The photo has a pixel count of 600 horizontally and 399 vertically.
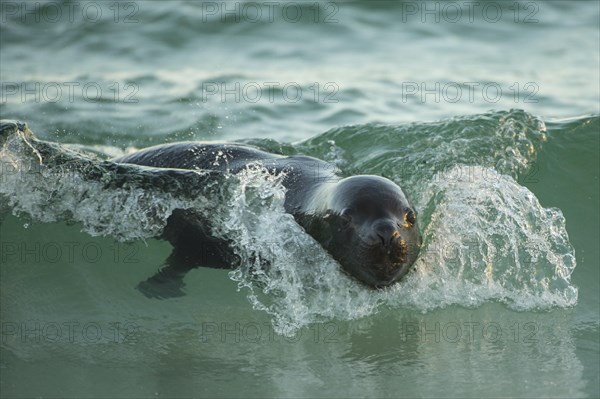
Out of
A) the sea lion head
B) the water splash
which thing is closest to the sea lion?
the sea lion head

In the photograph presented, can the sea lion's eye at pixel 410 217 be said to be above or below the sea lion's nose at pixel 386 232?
below

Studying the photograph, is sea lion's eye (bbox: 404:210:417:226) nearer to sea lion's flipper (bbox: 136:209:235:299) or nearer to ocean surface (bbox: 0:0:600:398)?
ocean surface (bbox: 0:0:600:398)

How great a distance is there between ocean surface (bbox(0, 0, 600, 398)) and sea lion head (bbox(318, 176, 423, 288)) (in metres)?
0.25

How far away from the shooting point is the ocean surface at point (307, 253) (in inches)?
254

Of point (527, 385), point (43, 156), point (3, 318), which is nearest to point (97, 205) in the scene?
point (43, 156)

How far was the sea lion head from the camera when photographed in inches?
241

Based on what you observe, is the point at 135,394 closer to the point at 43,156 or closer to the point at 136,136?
the point at 43,156

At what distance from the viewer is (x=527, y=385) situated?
6141mm

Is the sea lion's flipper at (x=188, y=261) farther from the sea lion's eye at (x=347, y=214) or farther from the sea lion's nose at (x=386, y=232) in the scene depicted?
the sea lion's nose at (x=386, y=232)

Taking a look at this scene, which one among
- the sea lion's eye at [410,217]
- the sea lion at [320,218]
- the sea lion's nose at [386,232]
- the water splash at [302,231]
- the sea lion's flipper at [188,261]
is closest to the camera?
the sea lion's nose at [386,232]

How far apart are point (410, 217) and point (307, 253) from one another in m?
0.88

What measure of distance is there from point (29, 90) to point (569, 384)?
9.21 m

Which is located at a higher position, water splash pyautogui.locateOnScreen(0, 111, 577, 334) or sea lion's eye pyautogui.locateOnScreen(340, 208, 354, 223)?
sea lion's eye pyautogui.locateOnScreen(340, 208, 354, 223)

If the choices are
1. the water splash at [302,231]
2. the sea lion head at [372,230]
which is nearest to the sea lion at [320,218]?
the sea lion head at [372,230]
